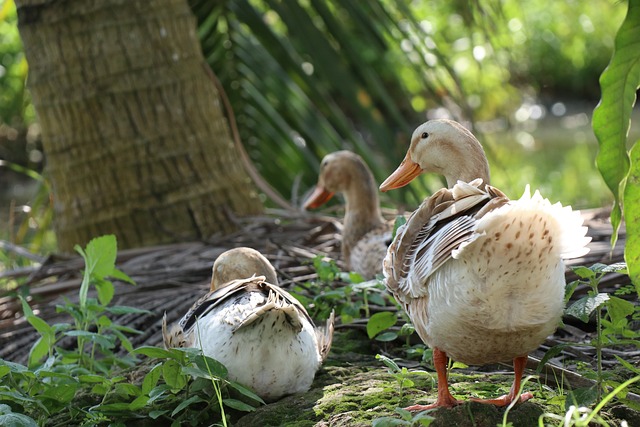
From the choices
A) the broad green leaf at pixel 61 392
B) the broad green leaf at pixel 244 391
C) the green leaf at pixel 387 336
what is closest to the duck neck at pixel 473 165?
the green leaf at pixel 387 336

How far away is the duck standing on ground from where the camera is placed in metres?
4.60

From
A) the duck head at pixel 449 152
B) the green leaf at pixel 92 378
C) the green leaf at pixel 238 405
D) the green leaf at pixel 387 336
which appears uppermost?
the duck head at pixel 449 152

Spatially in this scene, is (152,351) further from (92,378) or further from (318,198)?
(318,198)

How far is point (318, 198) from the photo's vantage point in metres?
5.14

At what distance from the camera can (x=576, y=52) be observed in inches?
679

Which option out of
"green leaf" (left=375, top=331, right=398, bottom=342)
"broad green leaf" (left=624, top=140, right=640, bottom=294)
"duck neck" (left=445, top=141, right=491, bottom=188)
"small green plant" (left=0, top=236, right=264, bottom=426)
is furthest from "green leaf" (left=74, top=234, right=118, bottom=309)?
"broad green leaf" (left=624, top=140, right=640, bottom=294)

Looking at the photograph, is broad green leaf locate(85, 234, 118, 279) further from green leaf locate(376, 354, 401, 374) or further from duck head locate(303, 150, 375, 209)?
duck head locate(303, 150, 375, 209)

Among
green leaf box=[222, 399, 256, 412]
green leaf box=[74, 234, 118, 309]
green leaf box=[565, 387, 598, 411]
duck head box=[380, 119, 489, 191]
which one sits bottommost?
green leaf box=[565, 387, 598, 411]

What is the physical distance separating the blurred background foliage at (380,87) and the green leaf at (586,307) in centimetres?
71

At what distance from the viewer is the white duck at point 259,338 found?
2650 mm

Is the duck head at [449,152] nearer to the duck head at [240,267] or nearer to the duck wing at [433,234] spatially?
the duck wing at [433,234]

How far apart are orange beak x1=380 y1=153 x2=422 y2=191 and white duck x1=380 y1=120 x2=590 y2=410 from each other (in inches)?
25.9

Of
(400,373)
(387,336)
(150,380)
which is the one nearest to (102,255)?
(150,380)

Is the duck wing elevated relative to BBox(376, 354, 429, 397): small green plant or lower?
elevated
